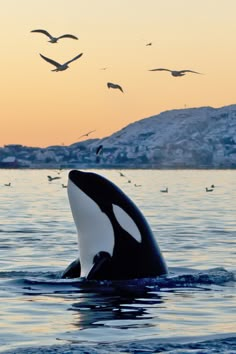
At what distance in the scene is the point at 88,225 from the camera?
14664 mm

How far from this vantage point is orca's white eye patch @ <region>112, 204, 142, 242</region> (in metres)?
14.6

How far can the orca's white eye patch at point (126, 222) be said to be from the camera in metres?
14.6

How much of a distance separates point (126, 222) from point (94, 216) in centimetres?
46

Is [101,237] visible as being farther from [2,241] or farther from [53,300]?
[2,241]

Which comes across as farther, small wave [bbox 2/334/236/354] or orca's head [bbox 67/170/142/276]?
orca's head [bbox 67/170/142/276]

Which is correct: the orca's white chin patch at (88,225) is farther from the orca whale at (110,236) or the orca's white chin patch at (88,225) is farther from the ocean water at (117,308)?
the ocean water at (117,308)

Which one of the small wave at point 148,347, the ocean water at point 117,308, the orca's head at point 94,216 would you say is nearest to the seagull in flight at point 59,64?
the ocean water at point 117,308

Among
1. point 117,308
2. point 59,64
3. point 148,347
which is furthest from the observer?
point 59,64

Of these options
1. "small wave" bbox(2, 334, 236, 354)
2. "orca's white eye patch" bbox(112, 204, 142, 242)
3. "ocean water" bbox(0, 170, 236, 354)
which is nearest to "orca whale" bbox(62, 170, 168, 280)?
"orca's white eye patch" bbox(112, 204, 142, 242)

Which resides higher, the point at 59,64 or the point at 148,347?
the point at 59,64

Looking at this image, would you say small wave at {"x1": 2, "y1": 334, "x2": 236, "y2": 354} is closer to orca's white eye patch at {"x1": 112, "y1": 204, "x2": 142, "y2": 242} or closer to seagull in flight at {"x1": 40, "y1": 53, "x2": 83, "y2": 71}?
orca's white eye patch at {"x1": 112, "y1": 204, "x2": 142, "y2": 242}

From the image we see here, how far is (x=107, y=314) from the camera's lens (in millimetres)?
13016

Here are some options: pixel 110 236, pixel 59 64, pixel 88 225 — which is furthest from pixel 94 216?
pixel 59 64

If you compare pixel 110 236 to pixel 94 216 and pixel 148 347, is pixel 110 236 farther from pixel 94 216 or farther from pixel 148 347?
pixel 148 347
